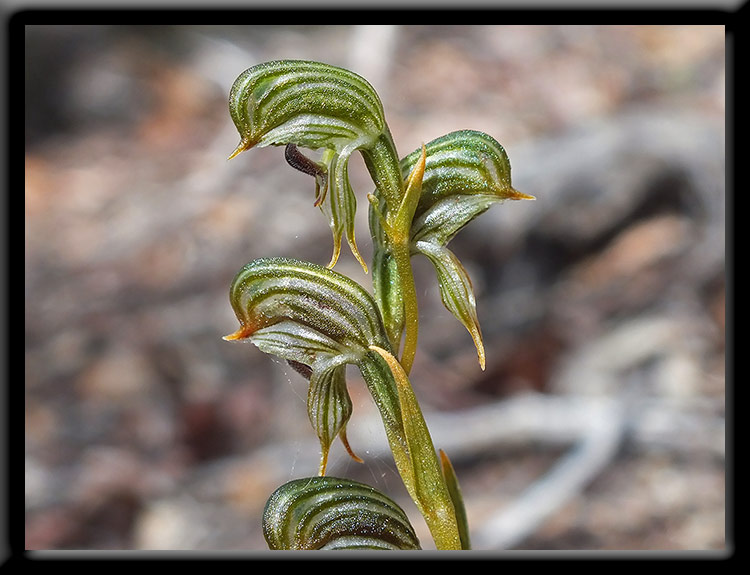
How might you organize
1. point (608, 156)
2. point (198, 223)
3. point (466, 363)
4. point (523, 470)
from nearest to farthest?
point (523, 470) < point (466, 363) < point (608, 156) < point (198, 223)

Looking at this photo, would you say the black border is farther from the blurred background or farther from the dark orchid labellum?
the blurred background

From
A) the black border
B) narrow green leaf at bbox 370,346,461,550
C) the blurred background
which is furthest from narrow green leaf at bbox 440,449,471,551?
the blurred background

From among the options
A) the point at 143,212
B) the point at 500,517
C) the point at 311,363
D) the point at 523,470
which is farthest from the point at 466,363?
the point at 311,363

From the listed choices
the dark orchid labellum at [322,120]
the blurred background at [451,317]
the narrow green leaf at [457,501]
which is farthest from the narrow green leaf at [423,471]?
the blurred background at [451,317]
